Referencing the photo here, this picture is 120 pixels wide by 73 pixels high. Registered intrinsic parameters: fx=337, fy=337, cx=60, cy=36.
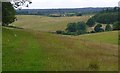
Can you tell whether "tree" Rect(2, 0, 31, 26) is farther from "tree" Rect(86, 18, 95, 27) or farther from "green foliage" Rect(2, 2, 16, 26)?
"tree" Rect(86, 18, 95, 27)

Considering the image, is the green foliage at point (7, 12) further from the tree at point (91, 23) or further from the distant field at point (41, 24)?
the tree at point (91, 23)

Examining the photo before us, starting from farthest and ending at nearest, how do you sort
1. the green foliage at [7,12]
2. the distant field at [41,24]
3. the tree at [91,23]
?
the tree at [91,23] → the distant field at [41,24] → the green foliage at [7,12]

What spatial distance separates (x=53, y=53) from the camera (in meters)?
30.1

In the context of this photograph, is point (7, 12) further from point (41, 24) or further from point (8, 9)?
point (41, 24)

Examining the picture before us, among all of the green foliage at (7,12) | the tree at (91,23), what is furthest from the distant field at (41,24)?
the green foliage at (7,12)

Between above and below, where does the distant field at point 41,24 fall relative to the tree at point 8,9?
below

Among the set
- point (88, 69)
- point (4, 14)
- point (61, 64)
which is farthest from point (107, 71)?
point (4, 14)

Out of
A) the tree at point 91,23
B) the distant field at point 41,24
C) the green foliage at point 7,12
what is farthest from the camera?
the tree at point 91,23

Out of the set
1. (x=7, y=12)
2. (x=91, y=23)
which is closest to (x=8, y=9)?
(x=7, y=12)

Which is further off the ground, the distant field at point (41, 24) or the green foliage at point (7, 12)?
the green foliage at point (7, 12)

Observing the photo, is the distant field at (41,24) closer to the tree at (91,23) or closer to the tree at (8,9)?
the tree at (91,23)

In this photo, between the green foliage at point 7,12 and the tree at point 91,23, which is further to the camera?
the tree at point 91,23

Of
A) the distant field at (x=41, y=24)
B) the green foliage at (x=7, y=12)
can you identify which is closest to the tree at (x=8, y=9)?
the green foliage at (x=7, y=12)

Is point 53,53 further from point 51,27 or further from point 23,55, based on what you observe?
point 51,27
